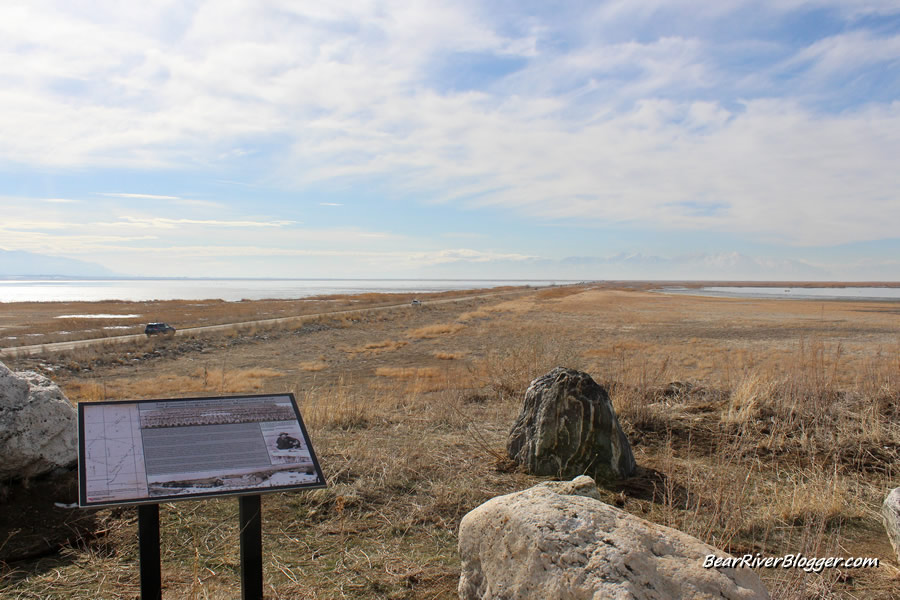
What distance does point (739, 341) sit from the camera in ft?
79.0

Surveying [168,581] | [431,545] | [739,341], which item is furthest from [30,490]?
[739,341]

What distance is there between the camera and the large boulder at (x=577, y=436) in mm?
5777

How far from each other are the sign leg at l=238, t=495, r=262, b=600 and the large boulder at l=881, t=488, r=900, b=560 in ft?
13.9

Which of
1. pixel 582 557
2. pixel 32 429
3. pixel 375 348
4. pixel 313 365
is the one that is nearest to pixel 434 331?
pixel 375 348

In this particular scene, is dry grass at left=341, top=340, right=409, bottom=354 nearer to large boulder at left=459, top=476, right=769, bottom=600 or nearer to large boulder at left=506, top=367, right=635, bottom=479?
large boulder at left=506, top=367, right=635, bottom=479

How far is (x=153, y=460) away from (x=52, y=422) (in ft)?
9.53

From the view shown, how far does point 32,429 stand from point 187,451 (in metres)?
2.88

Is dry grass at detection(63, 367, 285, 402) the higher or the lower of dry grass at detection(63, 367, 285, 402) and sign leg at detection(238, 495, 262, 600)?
the lower

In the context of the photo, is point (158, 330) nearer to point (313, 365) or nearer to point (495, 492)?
point (313, 365)

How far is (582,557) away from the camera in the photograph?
8.30 feet

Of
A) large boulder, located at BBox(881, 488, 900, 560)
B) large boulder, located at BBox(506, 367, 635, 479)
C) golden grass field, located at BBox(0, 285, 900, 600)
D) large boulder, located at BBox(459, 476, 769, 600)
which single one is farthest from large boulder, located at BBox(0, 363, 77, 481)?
large boulder, located at BBox(881, 488, 900, 560)

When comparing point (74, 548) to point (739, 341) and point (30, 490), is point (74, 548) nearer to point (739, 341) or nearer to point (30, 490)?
point (30, 490)

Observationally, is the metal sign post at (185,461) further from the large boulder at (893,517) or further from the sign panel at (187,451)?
the large boulder at (893,517)

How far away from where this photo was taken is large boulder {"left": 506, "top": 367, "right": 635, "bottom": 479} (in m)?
5.78
